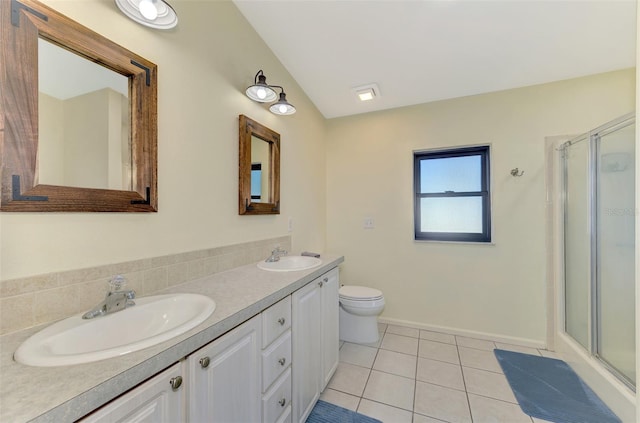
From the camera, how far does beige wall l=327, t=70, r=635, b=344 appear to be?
2242mm

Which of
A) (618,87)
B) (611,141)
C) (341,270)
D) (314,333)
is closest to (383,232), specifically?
(341,270)

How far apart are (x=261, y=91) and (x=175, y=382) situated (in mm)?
1566

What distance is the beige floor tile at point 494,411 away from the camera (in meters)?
1.49

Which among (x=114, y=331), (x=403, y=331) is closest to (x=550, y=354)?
(x=403, y=331)

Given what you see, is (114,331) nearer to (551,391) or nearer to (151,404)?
(151,404)

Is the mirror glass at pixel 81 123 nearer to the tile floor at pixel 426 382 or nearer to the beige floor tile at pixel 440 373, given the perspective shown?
the tile floor at pixel 426 382

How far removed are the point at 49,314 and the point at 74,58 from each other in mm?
887

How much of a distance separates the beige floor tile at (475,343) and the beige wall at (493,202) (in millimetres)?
86

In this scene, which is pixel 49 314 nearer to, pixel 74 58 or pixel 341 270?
pixel 74 58

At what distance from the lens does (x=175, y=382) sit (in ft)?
2.26

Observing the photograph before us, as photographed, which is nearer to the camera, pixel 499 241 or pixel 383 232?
pixel 499 241

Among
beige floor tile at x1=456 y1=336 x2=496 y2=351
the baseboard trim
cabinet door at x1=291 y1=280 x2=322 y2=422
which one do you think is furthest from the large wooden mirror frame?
beige floor tile at x1=456 y1=336 x2=496 y2=351

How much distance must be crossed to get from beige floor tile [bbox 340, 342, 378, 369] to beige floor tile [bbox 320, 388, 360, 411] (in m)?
0.37

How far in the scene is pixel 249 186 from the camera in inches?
66.8
